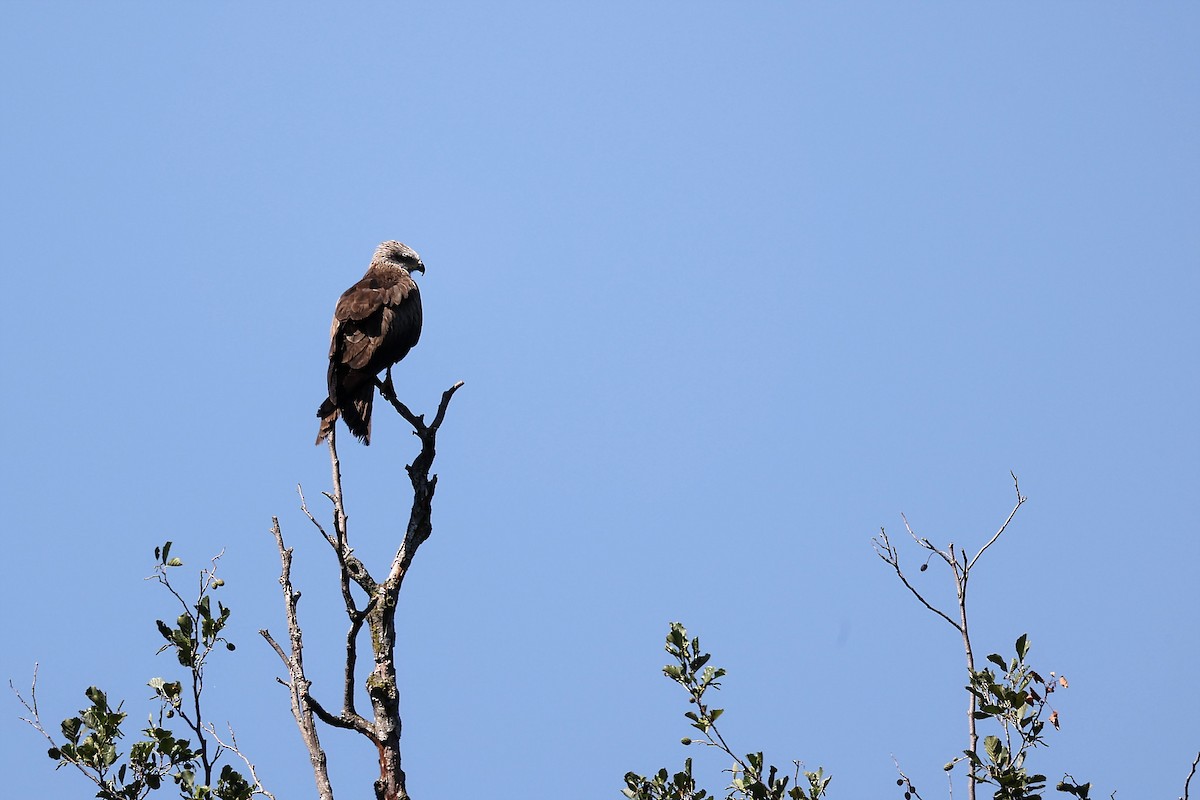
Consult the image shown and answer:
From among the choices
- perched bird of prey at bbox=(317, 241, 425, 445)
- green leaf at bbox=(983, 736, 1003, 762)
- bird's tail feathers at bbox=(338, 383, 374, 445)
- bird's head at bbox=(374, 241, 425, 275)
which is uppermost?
bird's head at bbox=(374, 241, 425, 275)

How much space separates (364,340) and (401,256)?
110 inches

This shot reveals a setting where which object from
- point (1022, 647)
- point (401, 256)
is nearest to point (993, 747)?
point (1022, 647)

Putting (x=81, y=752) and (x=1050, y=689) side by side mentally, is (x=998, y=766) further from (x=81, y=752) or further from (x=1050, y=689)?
(x=81, y=752)

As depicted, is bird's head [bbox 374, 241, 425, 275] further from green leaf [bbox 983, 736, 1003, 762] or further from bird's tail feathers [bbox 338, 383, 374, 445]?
green leaf [bbox 983, 736, 1003, 762]

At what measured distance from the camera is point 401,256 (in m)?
11.9

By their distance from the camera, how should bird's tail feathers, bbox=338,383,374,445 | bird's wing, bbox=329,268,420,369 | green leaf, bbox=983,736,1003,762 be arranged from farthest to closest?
1. bird's wing, bbox=329,268,420,369
2. bird's tail feathers, bbox=338,383,374,445
3. green leaf, bbox=983,736,1003,762

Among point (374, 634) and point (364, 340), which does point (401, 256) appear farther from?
point (374, 634)

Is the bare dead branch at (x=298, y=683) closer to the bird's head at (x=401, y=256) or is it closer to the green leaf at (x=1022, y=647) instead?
the green leaf at (x=1022, y=647)

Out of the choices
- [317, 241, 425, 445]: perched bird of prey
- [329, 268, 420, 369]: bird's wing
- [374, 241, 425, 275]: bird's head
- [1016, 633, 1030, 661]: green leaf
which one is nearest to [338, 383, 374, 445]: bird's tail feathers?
[317, 241, 425, 445]: perched bird of prey

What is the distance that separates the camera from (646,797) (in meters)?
5.81

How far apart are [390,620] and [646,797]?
192 centimetres

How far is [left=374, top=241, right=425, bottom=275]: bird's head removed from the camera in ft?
39.0

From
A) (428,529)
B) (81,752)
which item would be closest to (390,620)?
(428,529)

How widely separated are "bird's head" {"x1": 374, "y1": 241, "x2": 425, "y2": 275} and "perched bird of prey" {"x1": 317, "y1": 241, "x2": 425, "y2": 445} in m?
1.19
